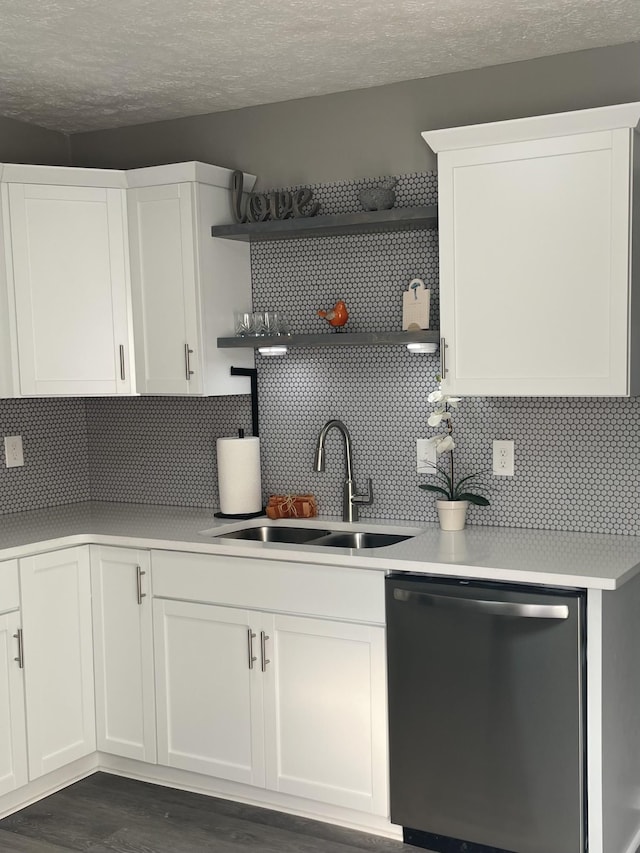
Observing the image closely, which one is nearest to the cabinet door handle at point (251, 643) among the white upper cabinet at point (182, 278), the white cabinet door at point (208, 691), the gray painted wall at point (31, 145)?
the white cabinet door at point (208, 691)

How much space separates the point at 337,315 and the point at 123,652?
4.76 ft

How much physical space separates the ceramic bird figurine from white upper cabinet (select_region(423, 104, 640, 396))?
0.54 meters

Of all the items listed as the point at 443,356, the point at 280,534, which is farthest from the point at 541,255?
the point at 280,534

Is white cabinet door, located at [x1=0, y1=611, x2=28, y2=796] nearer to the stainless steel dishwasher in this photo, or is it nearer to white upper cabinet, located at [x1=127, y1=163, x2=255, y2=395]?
white upper cabinet, located at [x1=127, y1=163, x2=255, y2=395]

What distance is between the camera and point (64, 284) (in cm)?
367

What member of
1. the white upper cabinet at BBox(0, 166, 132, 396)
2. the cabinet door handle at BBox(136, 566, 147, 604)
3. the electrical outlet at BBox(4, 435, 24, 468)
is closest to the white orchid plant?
the cabinet door handle at BBox(136, 566, 147, 604)

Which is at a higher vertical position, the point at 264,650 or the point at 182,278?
the point at 182,278

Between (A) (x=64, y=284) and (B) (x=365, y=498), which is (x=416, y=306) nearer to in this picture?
(B) (x=365, y=498)

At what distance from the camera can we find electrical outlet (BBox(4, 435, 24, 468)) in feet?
13.2

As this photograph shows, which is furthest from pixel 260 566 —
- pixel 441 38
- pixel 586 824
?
pixel 441 38

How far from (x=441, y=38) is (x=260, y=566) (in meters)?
1.76

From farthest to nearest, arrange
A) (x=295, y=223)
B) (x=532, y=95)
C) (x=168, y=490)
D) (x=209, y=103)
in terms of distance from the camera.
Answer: (x=168, y=490)
(x=209, y=103)
(x=295, y=223)
(x=532, y=95)

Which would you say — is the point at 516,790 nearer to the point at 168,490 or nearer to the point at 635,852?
the point at 635,852

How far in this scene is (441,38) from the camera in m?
2.99
